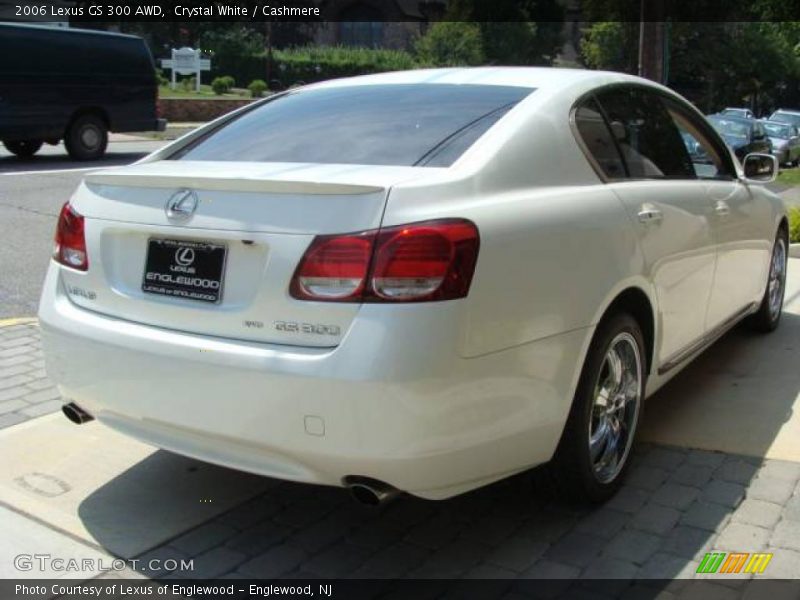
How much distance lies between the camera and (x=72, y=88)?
50.3 ft

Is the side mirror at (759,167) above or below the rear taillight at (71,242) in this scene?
above

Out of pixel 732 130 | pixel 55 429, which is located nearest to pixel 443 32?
pixel 732 130

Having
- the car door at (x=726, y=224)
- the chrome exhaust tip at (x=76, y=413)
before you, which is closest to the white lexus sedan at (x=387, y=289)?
the chrome exhaust tip at (x=76, y=413)

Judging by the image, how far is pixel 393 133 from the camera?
3.38 m

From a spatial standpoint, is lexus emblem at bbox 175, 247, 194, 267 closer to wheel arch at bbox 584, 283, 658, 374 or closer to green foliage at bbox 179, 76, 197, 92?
wheel arch at bbox 584, 283, 658, 374

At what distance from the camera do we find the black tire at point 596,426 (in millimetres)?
3242

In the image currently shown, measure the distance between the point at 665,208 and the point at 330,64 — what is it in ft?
169

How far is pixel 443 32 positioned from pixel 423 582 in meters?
49.5

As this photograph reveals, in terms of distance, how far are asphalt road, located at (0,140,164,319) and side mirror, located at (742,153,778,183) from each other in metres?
4.95

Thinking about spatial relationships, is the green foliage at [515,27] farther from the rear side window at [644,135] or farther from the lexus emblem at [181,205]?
the lexus emblem at [181,205]

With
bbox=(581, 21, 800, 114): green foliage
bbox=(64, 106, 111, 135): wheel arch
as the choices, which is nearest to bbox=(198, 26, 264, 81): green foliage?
bbox=(581, 21, 800, 114): green foliage

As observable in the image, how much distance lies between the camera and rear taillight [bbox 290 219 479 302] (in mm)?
2643

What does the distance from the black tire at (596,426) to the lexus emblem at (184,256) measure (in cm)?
147

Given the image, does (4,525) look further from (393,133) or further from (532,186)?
(532,186)
